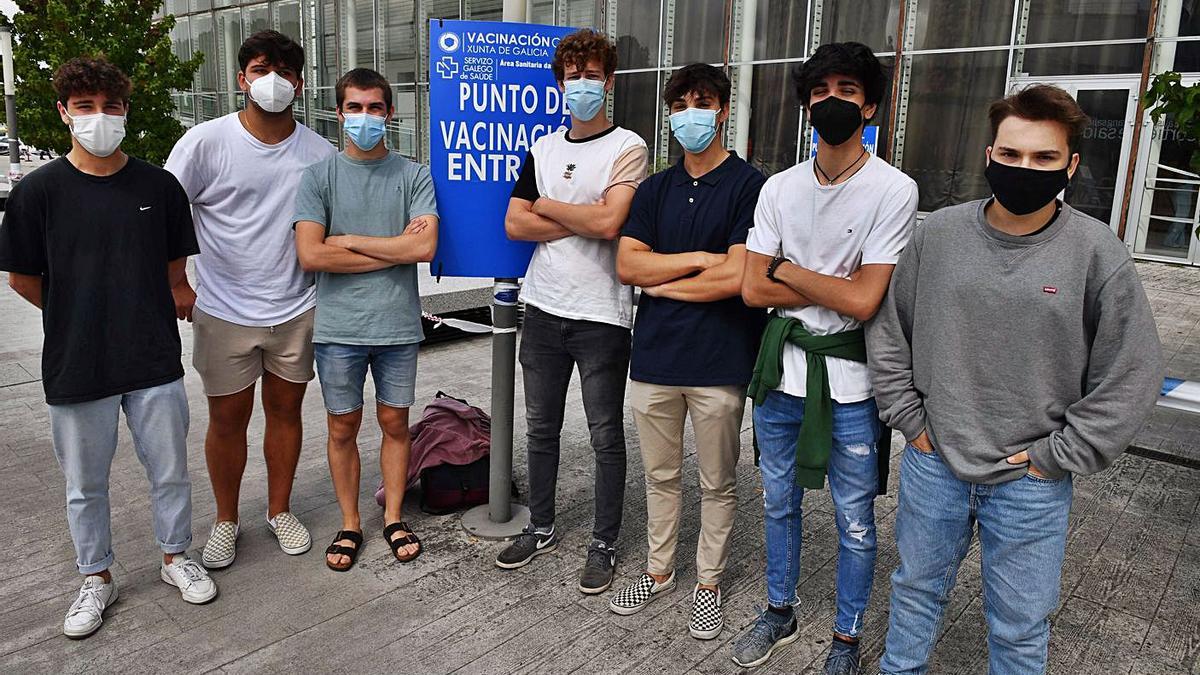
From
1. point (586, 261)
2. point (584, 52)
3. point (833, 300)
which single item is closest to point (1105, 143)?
point (584, 52)

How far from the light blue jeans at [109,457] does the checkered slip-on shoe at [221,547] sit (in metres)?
0.24

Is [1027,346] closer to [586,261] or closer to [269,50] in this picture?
[586,261]

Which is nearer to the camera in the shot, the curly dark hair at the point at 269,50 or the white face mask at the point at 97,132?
the white face mask at the point at 97,132

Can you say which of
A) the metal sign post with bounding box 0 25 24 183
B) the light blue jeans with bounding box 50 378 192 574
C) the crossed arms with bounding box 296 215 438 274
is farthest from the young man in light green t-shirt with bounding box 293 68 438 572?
the metal sign post with bounding box 0 25 24 183

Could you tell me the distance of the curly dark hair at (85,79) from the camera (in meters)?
3.33

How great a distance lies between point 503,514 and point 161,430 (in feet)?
5.42

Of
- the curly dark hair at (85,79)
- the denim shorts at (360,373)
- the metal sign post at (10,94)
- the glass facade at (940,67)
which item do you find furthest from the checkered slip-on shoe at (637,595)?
the metal sign post at (10,94)

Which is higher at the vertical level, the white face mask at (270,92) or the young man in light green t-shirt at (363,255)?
the white face mask at (270,92)

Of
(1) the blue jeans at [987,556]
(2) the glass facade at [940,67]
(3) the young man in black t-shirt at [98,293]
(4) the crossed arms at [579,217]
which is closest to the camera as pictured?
(1) the blue jeans at [987,556]

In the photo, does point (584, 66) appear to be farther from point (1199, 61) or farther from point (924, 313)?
point (1199, 61)

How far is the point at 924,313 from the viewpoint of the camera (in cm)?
271

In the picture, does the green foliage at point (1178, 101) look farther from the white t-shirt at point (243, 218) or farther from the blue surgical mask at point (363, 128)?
the white t-shirt at point (243, 218)

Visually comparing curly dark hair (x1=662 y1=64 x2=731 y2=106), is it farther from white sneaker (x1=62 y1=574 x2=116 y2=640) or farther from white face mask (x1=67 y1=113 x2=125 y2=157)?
white sneaker (x1=62 y1=574 x2=116 y2=640)

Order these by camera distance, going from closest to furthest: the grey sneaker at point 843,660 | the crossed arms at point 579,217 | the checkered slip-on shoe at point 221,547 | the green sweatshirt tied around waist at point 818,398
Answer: the green sweatshirt tied around waist at point 818,398 → the grey sneaker at point 843,660 → the crossed arms at point 579,217 → the checkered slip-on shoe at point 221,547
